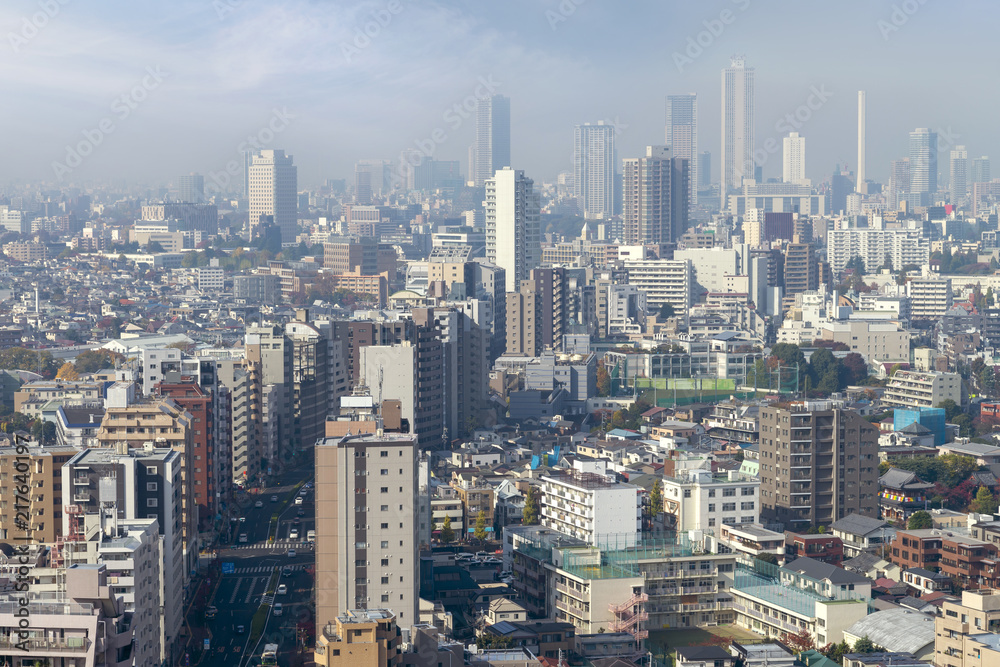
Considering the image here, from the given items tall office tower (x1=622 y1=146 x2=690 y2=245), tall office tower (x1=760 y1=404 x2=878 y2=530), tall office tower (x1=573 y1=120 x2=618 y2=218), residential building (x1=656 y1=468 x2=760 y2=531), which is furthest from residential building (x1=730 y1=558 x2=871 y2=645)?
tall office tower (x1=573 y1=120 x2=618 y2=218)

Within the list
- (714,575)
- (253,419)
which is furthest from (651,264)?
(714,575)

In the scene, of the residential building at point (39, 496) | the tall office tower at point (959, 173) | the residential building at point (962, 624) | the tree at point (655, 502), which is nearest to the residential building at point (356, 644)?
the residential building at point (962, 624)

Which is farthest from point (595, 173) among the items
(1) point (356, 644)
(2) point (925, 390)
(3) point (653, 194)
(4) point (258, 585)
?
(1) point (356, 644)

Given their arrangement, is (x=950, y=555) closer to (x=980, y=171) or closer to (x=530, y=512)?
(x=530, y=512)

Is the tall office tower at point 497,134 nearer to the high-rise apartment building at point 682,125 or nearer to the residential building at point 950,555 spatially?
the high-rise apartment building at point 682,125

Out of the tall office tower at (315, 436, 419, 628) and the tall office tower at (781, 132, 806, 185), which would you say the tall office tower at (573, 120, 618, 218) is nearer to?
the tall office tower at (781, 132, 806, 185)

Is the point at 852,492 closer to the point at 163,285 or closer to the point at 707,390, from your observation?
the point at 707,390
